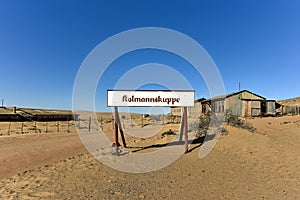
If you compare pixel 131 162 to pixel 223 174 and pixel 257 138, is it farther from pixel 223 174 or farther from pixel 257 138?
pixel 257 138

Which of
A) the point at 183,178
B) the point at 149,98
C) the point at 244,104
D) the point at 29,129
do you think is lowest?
the point at 29,129

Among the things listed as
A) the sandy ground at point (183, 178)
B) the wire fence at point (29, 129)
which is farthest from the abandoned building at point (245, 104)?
the sandy ground at point (183, 178)

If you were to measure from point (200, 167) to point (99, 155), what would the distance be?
5.45m

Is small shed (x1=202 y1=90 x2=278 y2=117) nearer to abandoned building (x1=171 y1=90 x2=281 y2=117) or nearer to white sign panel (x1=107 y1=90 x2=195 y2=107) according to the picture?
abandoned building (x1=171 y1=90 x2=281 y2=117)

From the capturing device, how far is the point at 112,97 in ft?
42.7

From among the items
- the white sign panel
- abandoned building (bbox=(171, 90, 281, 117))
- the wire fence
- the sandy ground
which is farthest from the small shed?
the sandy ground

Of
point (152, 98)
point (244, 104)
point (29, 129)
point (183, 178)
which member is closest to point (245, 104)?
point (244, 104)

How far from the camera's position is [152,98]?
13.2 metres

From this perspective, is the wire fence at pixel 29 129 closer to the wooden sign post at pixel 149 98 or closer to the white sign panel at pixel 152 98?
the wooden sign post at pixel 149 98

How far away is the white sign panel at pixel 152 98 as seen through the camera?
1305 cm

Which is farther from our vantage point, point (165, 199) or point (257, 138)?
point (257, 138)

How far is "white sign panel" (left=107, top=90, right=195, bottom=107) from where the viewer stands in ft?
42.8

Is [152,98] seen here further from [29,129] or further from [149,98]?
[29,129]

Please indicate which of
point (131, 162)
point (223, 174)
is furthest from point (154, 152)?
point (223, 174)
